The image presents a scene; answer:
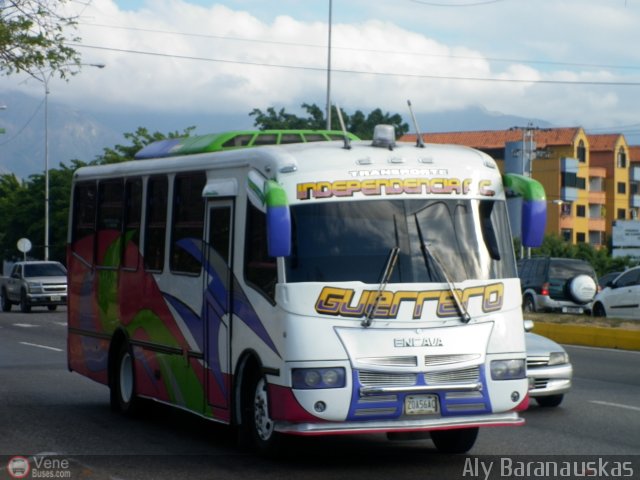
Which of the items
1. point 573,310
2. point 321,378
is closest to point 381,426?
point 321,378

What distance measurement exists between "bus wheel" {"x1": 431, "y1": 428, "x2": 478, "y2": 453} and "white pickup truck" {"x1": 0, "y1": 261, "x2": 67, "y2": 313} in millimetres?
34459

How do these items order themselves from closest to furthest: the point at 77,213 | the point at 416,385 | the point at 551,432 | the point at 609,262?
the point at 416,385 < the point at 551,432 < the point at 77,213 < the point at 609,262

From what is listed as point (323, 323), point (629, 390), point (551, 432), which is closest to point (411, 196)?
point (323, 323)

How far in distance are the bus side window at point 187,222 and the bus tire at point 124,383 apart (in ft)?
6.09

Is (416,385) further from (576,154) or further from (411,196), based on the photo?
(576,154)

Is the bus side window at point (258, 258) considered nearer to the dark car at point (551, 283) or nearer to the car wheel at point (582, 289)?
the car wheel at point (582, 289)

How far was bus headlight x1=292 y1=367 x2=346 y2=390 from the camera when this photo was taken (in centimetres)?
1003

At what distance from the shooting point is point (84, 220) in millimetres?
16125

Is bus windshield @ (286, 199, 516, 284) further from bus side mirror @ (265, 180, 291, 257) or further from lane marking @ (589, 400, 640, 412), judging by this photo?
lane marking @ (589, 400, 640, 412)

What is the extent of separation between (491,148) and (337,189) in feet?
349

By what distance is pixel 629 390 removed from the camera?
17.0 metres

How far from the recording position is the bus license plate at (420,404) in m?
10.1

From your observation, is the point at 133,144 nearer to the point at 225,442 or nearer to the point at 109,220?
the point at 109,220

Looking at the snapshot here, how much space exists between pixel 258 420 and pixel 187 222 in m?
→ 2.55
